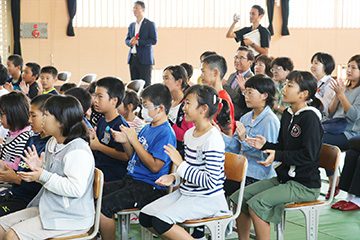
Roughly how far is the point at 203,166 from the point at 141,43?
217 inches

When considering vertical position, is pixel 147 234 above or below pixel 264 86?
below

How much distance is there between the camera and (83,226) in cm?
262

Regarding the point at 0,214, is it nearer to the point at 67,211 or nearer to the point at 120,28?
the point at 67,211

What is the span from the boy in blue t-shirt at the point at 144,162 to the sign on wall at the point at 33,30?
7047 millimetres

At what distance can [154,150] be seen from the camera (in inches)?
123

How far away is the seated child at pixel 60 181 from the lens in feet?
8.32

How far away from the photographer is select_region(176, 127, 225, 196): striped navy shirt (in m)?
2.76

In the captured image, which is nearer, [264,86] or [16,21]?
[264,86]

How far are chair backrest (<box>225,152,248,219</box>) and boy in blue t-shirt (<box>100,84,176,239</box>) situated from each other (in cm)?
33

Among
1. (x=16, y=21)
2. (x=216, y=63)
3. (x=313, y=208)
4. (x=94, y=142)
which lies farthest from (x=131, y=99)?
(x=16, y=21)

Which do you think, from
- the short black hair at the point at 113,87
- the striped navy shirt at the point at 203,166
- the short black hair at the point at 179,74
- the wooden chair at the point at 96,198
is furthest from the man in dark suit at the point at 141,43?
the wooden chair at the point at 96,198

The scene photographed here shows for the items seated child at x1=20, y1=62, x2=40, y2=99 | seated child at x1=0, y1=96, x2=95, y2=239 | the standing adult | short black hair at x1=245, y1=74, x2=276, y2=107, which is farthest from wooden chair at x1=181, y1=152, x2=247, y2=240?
the standing adult

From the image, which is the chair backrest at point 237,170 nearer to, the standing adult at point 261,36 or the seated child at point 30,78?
the seated child at point 30,78

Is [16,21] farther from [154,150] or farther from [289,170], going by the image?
[289,170]
